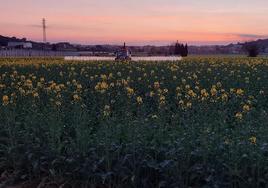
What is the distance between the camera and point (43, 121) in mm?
8875

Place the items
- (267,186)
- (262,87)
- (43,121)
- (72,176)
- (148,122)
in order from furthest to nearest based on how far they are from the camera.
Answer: (262,87) < (43,121) < (148,122) < (72,176) < (267,186)

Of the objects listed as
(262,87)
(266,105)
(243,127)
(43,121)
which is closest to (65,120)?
(43,121)

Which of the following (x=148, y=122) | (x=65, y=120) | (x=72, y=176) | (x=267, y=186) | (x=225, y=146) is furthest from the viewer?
(x=65, y=120)

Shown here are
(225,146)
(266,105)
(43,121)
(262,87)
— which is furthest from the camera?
(262,87)

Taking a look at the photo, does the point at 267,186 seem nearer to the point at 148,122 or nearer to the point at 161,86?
the point at 148,122

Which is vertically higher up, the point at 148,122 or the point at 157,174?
the point at 148,122

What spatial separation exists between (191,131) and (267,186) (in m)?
1.35

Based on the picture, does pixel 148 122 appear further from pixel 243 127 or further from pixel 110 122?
pixel 243 127

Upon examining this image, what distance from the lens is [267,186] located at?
6418mm

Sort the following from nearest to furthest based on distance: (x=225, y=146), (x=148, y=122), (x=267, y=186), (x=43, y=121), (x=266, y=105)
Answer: (x=267, y=186), (x=225, y=146), (x=148, y=122), (x=43, y=121), (x=266, y=105)

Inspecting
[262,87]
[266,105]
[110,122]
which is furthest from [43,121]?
[262,87]

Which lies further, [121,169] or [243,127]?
[243,127]

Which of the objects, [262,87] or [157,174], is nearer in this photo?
[157,174]

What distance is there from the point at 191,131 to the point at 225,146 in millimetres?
528
